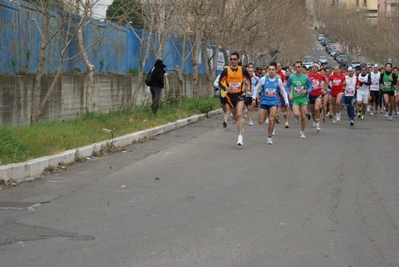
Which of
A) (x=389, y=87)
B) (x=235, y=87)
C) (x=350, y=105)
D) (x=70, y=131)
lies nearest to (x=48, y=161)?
(x=70, y=131)

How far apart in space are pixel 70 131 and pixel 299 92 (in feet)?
21.1

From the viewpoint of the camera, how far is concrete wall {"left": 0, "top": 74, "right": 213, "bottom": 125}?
16.6 meters

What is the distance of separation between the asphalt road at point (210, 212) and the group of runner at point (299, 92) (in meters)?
2.25

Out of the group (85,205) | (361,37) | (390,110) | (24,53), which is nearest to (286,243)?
(85,205)

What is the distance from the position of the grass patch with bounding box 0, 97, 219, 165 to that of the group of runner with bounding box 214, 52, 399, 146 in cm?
229

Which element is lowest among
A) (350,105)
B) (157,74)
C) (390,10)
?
(350,105)

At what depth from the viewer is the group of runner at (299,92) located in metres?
17.0

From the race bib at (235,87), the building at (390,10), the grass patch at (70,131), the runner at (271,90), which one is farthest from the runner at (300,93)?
the building at (390,10)

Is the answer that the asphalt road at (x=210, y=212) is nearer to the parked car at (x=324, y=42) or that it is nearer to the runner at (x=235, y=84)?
the runner at (x=235, y=84)

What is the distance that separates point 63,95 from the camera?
20.2 m

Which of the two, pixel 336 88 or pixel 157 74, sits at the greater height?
pixel 157 74

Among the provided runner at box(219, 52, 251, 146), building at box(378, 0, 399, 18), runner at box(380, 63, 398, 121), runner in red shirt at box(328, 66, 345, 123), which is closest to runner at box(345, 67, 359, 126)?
runner in red shirt at box(328, 66, 345, 123)

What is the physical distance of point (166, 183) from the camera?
1101cm

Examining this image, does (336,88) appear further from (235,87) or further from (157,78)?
(235,87)
